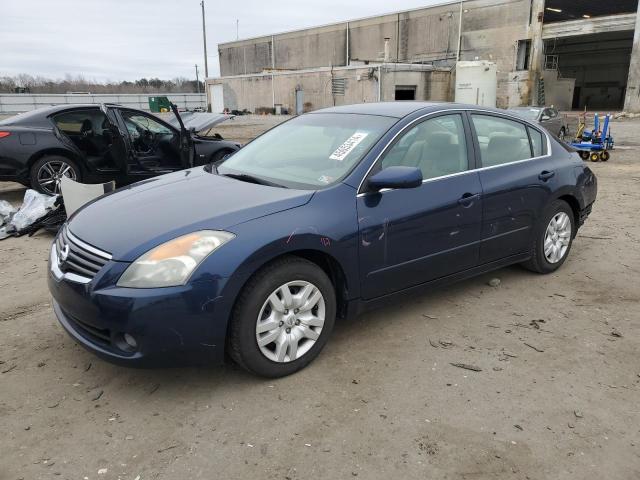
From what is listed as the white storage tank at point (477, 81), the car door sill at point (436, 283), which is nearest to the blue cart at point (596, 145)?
the car door sill at point (436, 283)

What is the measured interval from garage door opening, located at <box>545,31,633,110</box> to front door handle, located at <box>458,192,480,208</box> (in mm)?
43544

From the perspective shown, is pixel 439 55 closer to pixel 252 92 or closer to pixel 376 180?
pixel 252 92

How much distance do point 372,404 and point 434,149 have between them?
190cm

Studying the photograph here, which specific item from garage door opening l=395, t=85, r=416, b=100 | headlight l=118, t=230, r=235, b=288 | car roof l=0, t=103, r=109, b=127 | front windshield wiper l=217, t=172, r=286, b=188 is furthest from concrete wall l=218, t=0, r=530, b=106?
headlight l=118, t=230, r=235, b=288

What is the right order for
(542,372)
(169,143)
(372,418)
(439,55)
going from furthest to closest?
(439,55) < (169,143) < (542,372) < (372,418)

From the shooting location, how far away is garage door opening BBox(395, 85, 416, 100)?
33.4 m

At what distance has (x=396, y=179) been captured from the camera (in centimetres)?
319

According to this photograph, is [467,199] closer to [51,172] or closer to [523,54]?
[51,172]

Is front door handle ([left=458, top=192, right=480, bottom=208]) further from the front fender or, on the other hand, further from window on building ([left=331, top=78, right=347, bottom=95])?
window on building ([left=331, top=78, right=347, bottom=95])

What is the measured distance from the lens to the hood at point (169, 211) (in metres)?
2.78

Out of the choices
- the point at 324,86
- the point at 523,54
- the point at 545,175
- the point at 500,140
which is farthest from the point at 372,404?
the point at 523,54

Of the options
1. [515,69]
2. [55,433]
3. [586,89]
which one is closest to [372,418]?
[55,433]

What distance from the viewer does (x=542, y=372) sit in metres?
3.17

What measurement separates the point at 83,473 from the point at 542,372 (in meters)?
2.58
